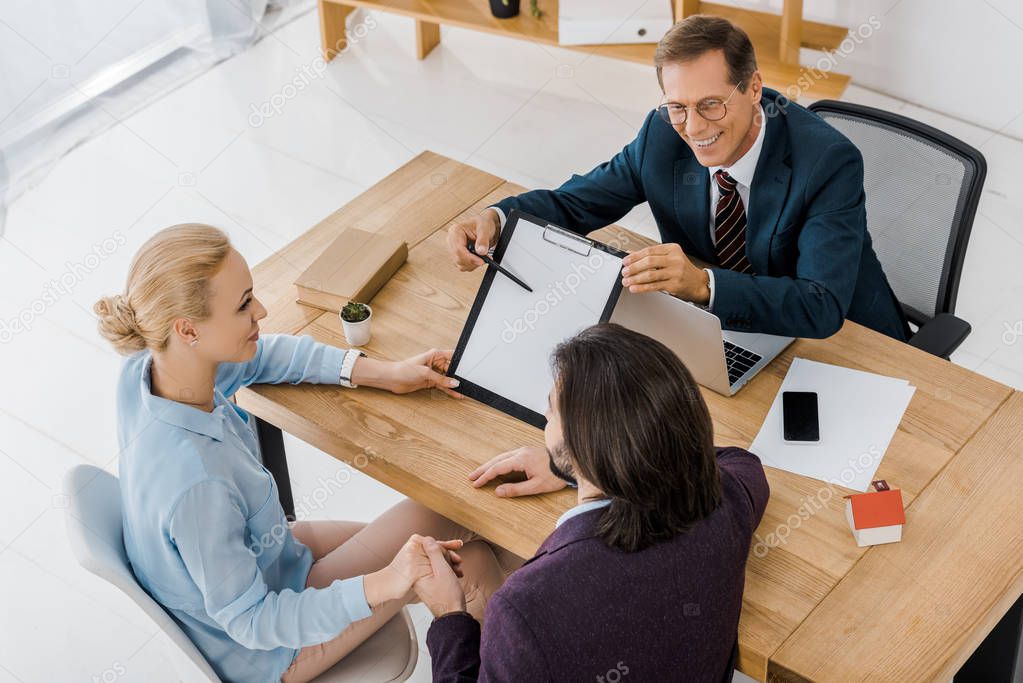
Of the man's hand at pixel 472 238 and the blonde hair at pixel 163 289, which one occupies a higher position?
the blonde hair at pixel 163 289

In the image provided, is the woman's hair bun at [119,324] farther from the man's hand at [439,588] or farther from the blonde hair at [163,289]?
the man's hand at [439,588]

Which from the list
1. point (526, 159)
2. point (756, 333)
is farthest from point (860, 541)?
point (526, 159)

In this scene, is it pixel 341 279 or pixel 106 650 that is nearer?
pixel 341 279

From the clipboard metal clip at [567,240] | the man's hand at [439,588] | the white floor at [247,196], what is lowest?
the white floor at [247,196]

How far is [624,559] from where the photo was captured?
4.84 feet

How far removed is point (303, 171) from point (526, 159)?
860 mm

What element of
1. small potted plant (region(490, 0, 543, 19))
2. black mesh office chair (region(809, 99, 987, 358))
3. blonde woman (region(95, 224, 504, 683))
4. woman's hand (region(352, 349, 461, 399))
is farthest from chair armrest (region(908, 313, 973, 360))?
small potted plant (region(490, 0, 543, 19))

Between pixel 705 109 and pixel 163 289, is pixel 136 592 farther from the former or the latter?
pixel 705 109

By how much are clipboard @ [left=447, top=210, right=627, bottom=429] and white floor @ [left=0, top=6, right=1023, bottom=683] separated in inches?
33.1

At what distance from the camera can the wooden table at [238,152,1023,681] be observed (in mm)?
1676

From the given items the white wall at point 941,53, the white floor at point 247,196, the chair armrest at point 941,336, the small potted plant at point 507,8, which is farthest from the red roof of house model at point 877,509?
the small potted plant at point 507,8

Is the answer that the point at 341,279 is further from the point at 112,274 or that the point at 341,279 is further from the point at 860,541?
the point at 112,274

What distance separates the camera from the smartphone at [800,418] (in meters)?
1.99

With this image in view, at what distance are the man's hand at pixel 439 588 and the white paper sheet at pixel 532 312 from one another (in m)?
0.36
